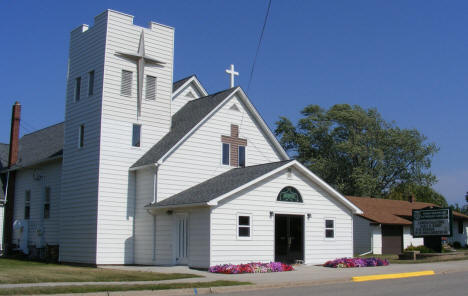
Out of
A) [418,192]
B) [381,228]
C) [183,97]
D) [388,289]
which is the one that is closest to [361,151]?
[418,192]

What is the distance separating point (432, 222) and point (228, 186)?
1589 centimetres

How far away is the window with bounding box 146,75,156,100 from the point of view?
90.5 ft

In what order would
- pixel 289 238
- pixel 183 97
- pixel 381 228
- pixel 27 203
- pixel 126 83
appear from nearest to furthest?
pixel 289 238
pixel 126 83
pixel 183 97
pixel 27 203
pixel 381 228

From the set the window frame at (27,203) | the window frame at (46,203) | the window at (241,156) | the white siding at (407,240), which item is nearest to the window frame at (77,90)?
the window frame at (46,203)

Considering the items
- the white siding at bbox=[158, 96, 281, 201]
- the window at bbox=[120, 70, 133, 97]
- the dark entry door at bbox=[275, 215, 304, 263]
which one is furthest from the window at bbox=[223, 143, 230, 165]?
the window at bbox=[120, 70, 133, 97]

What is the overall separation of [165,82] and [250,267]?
38.8 ft

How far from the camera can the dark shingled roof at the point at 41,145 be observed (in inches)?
1269

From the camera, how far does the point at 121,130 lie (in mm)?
26062

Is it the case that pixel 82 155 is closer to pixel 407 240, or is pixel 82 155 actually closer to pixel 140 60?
pixel 140 60

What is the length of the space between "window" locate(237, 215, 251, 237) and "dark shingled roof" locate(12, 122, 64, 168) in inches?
495

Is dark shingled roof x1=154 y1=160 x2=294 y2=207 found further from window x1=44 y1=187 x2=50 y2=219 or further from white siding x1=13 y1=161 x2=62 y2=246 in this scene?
window x1=44 y1=187 x2=50 y2=219

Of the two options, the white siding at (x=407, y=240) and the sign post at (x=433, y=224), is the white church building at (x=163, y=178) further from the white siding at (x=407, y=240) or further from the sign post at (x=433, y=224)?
the white siding at (x=407, y=240)

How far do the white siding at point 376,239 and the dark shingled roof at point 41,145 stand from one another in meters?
24.2

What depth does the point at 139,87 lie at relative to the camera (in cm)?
2694
